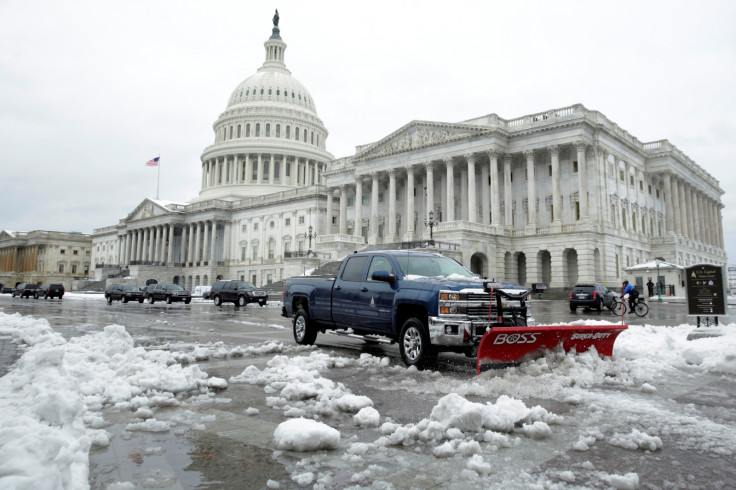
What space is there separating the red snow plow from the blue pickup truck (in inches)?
4.0

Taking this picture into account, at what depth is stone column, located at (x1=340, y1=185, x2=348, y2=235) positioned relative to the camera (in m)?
64.2

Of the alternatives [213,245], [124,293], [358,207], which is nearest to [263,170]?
[213,245]

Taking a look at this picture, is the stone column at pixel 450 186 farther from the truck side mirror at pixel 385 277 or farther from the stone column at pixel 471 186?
the truck side mirror at pixel 385 277

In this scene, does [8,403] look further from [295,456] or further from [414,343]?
[414,343]

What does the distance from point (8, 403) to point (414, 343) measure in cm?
576

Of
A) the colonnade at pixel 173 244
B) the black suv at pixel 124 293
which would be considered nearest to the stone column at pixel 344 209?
the black suv at pixel 124 293

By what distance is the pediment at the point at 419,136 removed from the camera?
5219 centimetres

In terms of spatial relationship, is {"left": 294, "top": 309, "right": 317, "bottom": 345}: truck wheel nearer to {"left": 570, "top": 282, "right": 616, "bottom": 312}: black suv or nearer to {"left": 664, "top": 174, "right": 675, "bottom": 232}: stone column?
{"left": 570, "top": 282, "right": 616, "bottom": 312}: black suv

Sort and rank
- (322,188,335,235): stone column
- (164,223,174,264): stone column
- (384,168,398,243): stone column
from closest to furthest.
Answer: (384,168,398,243): stone column < (322,188,335,235): stone column < (164,223,174,264): stone column

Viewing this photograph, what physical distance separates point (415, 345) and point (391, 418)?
344 centimetres

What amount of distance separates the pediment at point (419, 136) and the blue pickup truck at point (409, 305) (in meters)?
42.2

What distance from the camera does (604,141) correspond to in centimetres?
4947

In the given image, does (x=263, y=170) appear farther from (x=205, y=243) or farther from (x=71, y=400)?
(x=71, y=400)

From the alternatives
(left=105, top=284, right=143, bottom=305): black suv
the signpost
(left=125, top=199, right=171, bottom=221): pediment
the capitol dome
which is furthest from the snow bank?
(left=125, top=199, right=171, bottom=221): pediment
